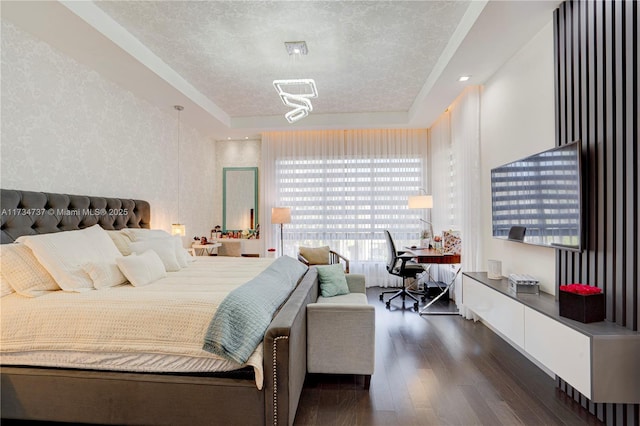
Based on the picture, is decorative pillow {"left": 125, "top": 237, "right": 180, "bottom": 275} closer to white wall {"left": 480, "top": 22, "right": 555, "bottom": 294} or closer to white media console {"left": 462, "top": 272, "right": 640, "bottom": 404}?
white media console {"left": 462, "top": 272, "right": 640, "bottom": 404}

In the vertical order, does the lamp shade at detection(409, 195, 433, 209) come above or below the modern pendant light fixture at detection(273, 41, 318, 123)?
below

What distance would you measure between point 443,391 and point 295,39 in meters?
3.15

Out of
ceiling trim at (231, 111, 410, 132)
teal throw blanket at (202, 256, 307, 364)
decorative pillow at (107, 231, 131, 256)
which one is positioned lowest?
teal throw blanket at (202, 256, 307, 364)

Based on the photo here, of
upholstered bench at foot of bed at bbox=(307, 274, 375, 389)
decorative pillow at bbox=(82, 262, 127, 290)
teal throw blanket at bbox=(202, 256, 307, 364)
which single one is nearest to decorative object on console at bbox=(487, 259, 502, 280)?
upholstered bench at foot of bed at bbox=(307, 274, 375, 389)

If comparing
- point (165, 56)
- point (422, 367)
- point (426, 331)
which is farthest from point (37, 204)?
point (426, 331)

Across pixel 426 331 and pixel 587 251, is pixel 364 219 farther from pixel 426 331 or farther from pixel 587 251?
pixel 587 251

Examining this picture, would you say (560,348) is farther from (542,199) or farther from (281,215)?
(281,215)

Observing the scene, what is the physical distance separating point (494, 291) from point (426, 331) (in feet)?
3.16

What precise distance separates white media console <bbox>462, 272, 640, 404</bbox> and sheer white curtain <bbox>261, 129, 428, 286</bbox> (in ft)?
10.3

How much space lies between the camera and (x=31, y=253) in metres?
2.11

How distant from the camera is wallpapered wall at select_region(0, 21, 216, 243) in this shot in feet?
7.79

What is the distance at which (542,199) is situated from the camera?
7.93 ft

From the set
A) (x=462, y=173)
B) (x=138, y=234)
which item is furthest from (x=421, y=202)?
(x=138, y=234)

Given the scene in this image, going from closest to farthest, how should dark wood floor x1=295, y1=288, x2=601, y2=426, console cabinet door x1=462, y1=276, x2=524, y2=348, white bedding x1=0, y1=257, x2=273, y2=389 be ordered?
white bedding x1=0, y1=257, x2=273, y2=389, dark wood floor x1=295, y1=288, x2=601, y2=426, console cabinet door x1=462, y1=276, x2=524, y2=348
